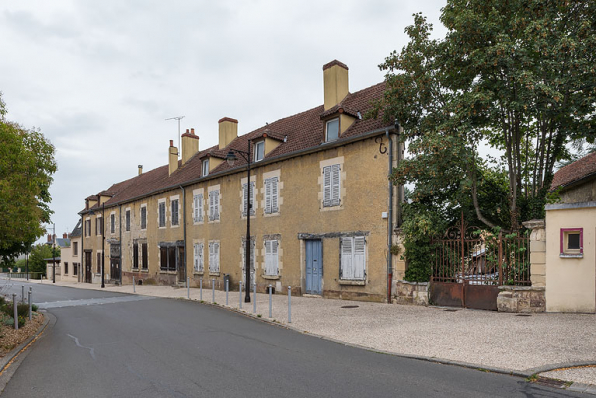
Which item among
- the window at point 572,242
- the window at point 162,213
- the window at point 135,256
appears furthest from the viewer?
the window at point 135,256

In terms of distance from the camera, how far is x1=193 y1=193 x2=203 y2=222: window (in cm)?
2441

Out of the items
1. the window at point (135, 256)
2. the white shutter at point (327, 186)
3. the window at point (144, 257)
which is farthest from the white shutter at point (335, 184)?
the window at point (135, 256)

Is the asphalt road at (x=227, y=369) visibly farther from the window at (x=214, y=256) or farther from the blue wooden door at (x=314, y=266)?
the window at (x=214, y=256)

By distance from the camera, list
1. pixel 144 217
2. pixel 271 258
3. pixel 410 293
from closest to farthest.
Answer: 1. pixel 410 293
2. pixel 271 258
3. pixel 144 217

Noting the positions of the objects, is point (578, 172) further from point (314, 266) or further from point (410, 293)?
point (314, 266)

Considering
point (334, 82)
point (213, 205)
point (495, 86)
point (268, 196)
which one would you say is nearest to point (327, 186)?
point (268, 196)

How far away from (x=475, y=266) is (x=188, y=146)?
21691mm

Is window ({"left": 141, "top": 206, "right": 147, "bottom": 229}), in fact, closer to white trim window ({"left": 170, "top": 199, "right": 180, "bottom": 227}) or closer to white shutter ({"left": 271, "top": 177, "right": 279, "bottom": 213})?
white trim window ({"left": 170, "top": 199, "right": 180, "bottom": 227})

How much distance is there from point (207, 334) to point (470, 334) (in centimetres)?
558

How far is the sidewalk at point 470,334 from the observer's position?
656 cm

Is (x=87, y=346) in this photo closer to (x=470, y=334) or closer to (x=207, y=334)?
(x=207, y=334)

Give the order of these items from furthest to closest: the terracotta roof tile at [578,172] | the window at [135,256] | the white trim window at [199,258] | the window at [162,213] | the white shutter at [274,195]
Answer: the window at [135,256]
the window at [162,213]
the white trim window at [199,258]
the white shutter at [274,195]
the terracotta roof tile at [578,172]

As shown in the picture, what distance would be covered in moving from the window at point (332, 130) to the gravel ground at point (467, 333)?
6.99m

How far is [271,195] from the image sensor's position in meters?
19.6
